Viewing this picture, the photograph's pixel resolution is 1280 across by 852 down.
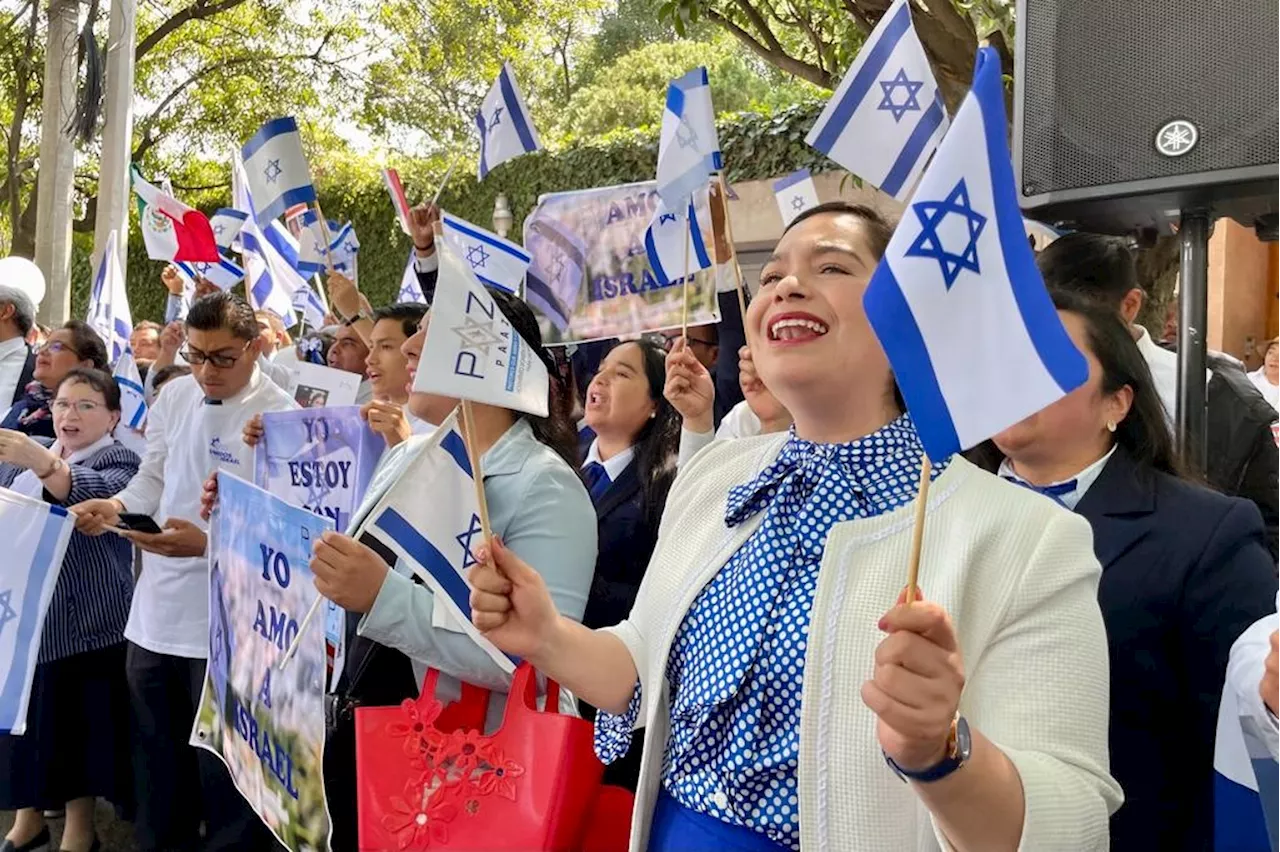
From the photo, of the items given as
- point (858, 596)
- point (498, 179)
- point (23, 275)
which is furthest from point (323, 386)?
point (498, 179)

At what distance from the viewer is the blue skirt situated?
1.67 m

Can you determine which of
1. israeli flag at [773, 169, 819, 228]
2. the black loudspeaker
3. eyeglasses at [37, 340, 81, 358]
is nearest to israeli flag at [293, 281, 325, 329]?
eyeglasses at [37, 340, 81, 358]

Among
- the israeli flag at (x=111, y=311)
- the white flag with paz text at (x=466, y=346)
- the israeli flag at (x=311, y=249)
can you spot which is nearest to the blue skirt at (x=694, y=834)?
A: the white flag with paz text at (x=466, y=346)

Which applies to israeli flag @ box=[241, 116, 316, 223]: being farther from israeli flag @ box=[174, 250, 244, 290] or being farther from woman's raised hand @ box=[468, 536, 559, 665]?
woman's raised hand @ box=[468, 536, 559, 665]

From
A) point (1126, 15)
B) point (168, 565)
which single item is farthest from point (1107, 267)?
point (168, 565)

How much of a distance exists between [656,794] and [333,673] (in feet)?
5.16

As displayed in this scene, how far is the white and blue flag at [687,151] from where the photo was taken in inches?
171

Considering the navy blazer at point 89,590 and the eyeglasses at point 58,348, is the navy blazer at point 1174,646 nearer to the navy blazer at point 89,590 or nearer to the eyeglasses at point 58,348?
the navy blazer at point 89,590

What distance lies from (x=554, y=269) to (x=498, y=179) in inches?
481

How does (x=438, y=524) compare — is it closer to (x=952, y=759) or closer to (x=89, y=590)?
(x=952, y=759)

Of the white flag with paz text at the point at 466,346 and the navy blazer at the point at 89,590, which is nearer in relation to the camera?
the white flag with paz text at the point at 466,346

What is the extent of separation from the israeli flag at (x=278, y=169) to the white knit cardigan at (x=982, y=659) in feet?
15.3

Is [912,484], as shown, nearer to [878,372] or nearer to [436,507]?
[878,372]

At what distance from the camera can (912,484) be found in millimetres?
1742
